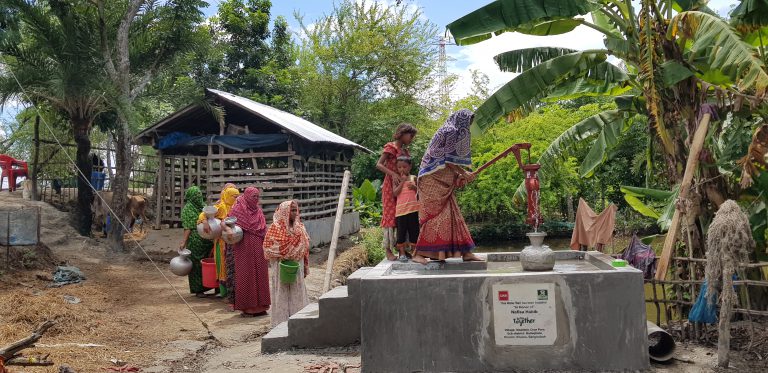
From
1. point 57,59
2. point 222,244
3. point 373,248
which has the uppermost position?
point 57,59

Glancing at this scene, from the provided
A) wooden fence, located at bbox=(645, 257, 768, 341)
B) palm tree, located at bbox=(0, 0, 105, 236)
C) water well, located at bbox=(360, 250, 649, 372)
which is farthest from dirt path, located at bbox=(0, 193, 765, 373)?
palm tree, located at bbox=(0, 0, 105, 236)

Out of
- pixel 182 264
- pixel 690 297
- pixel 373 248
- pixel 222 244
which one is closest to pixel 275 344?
pixel 222 244

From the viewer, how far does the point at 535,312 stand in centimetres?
475

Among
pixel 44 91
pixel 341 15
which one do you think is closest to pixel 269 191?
pixel 44 91

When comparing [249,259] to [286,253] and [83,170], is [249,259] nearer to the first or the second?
[286,253]

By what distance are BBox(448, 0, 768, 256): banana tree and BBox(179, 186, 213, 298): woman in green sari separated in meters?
4.62

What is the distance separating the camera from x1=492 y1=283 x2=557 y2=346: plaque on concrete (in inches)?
187

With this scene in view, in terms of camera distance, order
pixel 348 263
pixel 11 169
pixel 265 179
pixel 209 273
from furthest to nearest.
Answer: pixel 11 169 → pixel 265 179 → pixel 348 263 → pixel 209 273

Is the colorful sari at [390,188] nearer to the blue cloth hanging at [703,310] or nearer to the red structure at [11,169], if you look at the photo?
the blue cloth hanging at [703,310]

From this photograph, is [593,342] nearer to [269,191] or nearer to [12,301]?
[12,301]

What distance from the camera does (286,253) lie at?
7.25 metres

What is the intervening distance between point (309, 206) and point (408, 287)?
11388mm

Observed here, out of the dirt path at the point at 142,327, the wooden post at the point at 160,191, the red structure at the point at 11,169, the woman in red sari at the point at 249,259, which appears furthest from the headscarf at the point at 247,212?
the red structure at the point at 11,169

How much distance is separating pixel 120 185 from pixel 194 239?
20.4 ft
